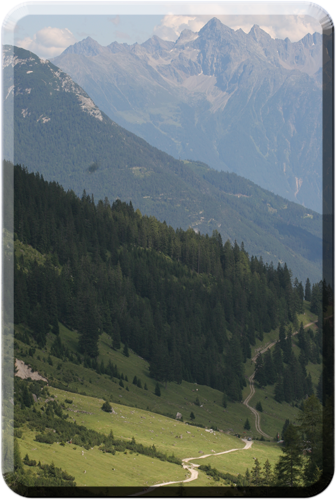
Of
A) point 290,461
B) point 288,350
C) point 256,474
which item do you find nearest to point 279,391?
point 288,350

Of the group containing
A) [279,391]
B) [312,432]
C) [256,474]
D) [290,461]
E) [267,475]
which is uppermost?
[312,432]

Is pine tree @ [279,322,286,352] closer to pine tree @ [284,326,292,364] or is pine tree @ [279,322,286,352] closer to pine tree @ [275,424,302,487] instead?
pine tree @ [284,326,292,364]

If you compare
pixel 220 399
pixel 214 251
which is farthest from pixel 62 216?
pixel 220 399

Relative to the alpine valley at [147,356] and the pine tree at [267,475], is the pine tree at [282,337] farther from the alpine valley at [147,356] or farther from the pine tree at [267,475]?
the pine tree at [267,475]

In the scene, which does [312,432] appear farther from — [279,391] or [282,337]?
[282,337]

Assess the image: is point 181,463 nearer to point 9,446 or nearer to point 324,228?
point 9,446

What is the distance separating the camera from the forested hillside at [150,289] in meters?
69.2

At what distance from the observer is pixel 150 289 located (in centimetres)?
10481

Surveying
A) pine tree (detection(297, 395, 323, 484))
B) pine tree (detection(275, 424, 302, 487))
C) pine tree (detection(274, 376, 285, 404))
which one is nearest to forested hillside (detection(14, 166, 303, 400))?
pine tree (detection(274, 376, 285, 404))

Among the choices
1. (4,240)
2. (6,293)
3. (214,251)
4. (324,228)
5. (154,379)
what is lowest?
(154,379)

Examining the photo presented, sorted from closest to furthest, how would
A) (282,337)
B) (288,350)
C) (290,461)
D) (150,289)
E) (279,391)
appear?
(290,461)
(279,391)
(288,350)
(282,337)
(150,289)

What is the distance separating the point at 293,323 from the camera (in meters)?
78.3

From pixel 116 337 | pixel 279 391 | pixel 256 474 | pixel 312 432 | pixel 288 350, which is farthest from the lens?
pixel 116 337

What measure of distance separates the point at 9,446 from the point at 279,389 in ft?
108
